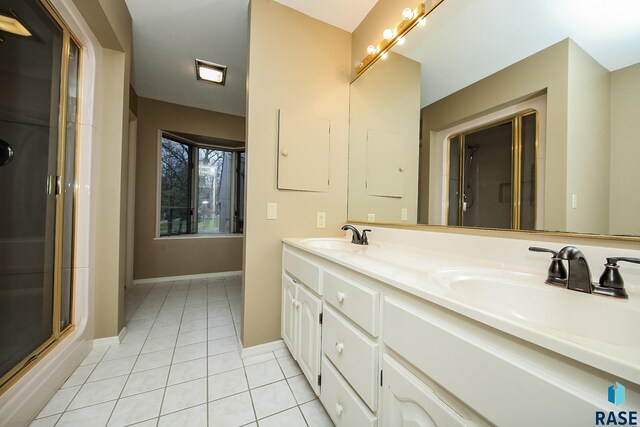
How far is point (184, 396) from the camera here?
1.26 meters

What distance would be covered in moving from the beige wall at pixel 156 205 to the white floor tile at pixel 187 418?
8.38 feet

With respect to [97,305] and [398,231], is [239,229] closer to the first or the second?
[97,305]

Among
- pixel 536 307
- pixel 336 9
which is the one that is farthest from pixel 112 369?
pixel 336 9

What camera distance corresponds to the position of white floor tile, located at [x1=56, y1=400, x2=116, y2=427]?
1084 mm

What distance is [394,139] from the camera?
161 centimetres

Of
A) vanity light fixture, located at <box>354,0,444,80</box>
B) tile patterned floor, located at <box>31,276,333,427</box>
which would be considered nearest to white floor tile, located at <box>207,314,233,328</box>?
tile patterned floor, located at <box>31,276,333,427</box>

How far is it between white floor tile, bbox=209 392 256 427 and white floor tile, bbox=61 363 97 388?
0.87 m

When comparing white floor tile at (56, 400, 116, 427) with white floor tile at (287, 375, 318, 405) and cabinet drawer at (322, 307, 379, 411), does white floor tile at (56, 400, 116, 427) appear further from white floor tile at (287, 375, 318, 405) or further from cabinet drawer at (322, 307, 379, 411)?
cabinet drawer at (322, 307, 379, 411)

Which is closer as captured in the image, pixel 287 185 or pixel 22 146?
pixel 22 146

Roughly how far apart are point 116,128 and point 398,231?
86.6 inches

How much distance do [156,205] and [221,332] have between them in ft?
7.27

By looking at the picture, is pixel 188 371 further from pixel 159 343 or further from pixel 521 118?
pixel 521 118

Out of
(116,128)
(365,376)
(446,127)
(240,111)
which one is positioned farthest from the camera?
(240,111)

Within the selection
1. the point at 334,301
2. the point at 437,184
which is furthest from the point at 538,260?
the point at 334,301
